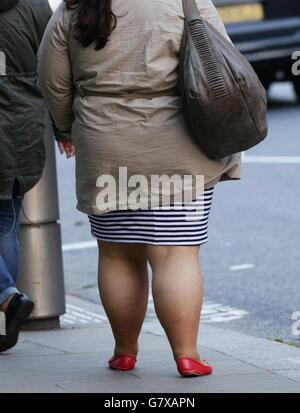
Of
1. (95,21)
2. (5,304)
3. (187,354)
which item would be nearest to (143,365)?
(187,354)

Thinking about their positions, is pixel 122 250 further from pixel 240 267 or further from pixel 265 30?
pixel 265 30

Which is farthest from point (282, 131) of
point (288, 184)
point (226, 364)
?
point (226, 364)

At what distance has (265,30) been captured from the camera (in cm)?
1357

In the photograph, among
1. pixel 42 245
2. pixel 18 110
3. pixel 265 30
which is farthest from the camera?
pixel 265 30

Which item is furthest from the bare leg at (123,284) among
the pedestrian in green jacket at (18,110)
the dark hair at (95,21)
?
the dark hair at (95,21)

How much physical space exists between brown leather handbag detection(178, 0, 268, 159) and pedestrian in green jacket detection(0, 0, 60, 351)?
973mm

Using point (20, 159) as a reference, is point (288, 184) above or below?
below

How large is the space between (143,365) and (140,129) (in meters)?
1.04

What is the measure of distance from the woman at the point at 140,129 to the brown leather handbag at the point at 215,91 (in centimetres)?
7

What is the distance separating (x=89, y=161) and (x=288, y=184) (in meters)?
6.09

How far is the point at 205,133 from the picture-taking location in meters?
3.73

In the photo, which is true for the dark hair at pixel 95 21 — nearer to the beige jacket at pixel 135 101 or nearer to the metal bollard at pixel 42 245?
the beige jacket at pixel 135 101

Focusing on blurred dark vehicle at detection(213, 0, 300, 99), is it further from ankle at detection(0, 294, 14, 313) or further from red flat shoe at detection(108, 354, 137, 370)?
red flat shoe at detection(108, 354, 137, 370)
